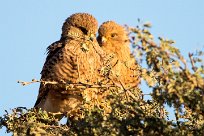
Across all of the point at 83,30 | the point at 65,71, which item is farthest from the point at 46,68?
the point at 83,30

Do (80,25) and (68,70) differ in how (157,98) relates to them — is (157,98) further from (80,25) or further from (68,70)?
(80,25)

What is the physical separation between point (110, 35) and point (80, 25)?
151 cm

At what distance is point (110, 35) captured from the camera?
38.5 ft

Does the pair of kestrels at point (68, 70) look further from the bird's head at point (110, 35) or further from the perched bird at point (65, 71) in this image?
the bird's head at point (110, 35)

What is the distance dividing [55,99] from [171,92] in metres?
5.44

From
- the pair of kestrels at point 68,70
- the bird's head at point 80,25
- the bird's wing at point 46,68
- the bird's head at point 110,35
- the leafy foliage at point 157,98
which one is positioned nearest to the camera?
the leafy foliage at point 157,98

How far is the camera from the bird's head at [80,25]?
1015 cm

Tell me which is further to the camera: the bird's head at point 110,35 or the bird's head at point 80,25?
the bird's head at point 110,35

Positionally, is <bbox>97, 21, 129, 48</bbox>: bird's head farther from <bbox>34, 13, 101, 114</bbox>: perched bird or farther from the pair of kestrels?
<bbox>34, 13, 101, 114</bbox>: perched bird

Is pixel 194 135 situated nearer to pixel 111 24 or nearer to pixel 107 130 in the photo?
pixel 107 130

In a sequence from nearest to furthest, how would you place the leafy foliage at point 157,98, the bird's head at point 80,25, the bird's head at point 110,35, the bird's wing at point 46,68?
1. the leafy foliage at point 157,98
2. the bird's wing at point 46,68
3. the bird's head at point 80,25
4. the bird's head at point 110,35

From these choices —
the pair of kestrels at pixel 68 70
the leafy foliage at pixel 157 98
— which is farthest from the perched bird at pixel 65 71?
the leafy foliage at pixel 157 98

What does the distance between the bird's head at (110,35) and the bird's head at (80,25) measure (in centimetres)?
103

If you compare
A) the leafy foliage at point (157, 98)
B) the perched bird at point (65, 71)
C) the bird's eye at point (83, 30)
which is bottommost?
the leafy foliage at point (157, 98)
